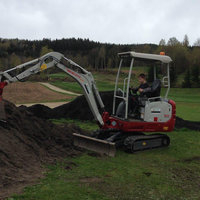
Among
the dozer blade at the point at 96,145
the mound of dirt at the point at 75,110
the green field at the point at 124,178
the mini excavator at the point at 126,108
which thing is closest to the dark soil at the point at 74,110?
the mound of dirt at the point at 75,110

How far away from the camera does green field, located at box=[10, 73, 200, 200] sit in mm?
4566

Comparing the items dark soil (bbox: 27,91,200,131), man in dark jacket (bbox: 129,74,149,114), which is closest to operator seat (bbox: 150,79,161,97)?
man in dark jacket (bbox: 129,74,149,114)

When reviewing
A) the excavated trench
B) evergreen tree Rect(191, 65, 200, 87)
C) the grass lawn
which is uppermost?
evergreen tree Rect(191, 65, 200, 87)

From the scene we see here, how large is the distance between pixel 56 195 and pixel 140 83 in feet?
15.9

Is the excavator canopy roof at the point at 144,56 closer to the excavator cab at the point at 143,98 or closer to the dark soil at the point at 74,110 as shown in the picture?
the excavator cab at the point at 143,98

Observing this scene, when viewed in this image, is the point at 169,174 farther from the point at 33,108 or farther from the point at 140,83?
the point at 33,108

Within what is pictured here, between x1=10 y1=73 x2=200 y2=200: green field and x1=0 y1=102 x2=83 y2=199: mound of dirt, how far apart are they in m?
0.33

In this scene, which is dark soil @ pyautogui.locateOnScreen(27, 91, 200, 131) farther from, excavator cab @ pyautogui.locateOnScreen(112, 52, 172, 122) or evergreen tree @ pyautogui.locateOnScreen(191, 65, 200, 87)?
evergreen tree @ pyautogui.locateOnScreen(191, 65, 200, 87)

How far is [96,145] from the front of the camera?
7.55 metres

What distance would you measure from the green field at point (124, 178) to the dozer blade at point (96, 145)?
0.92 feet

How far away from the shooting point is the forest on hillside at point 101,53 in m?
47.5

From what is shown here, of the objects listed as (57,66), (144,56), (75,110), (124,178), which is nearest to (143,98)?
(144,56)

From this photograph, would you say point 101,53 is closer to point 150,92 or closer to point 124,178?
point 150,92

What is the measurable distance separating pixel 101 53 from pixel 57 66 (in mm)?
81945
